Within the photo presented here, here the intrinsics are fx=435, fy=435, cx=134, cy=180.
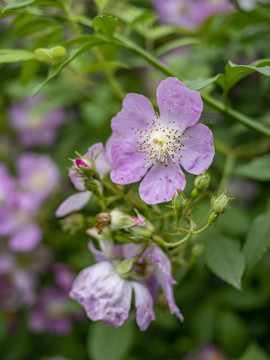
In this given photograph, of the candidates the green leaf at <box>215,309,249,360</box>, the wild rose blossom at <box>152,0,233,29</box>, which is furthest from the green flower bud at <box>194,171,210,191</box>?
the wild rose blossom at <box>152,0,233,29</box>

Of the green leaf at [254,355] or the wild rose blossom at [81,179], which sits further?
the green leaf at [254,355]

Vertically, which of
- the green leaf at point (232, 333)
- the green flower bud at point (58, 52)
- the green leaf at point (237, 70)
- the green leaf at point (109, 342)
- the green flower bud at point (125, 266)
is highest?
the green flower bud at point (58, 52)

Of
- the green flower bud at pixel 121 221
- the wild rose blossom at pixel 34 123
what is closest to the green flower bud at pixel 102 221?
the green flower bud at pixel 121 221

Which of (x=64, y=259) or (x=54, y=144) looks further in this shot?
(x=54, y=144)

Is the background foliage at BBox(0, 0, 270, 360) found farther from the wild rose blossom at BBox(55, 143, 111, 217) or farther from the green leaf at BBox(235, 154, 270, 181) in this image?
the wild rose blossom at BBox(55, 143, 111, 217)

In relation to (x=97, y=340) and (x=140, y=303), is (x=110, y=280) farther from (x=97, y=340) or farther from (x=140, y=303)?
(x=97, y=340)

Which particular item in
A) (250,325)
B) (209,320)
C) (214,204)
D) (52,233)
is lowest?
(250,325)

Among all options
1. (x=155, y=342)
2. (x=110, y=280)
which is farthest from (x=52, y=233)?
(x=110, y=280)

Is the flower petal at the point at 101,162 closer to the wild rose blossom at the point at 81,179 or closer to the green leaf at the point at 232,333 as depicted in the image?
the wild rose blossom at the point at 81,179
